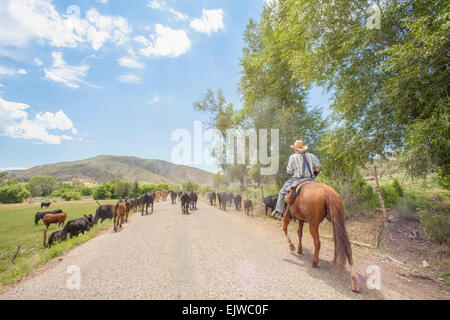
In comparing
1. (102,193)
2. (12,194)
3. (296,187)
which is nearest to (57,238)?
(296,187)

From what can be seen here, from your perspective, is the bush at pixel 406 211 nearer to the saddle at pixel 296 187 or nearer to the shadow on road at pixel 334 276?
the shadow on road at pixel 334 276

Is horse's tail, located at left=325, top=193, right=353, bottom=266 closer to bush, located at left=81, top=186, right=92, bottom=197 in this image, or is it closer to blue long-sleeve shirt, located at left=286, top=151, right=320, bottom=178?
blue long-sleeve shirt, located at left=286, top=151, right=320, bottom=178

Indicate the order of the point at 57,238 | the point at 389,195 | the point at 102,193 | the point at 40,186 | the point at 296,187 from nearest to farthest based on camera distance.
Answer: the point at 296,187, the point at 57,238, the point at 389,195, the point at 102,193, the point at 40,186

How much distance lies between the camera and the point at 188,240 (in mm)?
6383

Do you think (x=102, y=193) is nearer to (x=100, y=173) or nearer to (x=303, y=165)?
(x=100, y=173)

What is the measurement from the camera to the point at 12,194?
197ft

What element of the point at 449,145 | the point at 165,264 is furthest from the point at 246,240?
the point at 449,145

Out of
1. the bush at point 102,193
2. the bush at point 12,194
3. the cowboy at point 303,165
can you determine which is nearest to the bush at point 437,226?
the cowboy at point 303,165

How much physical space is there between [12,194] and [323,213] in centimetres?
9472

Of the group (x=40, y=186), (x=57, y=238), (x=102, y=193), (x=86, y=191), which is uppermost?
(x=57, y=238)

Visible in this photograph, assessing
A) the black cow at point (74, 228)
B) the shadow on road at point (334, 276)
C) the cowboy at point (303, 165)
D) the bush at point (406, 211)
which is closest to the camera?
the shadow on road at point (334, 276)

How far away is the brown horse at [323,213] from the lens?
11.4 ft

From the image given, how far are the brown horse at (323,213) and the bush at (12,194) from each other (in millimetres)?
93671

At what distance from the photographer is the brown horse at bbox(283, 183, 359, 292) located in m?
3.47
